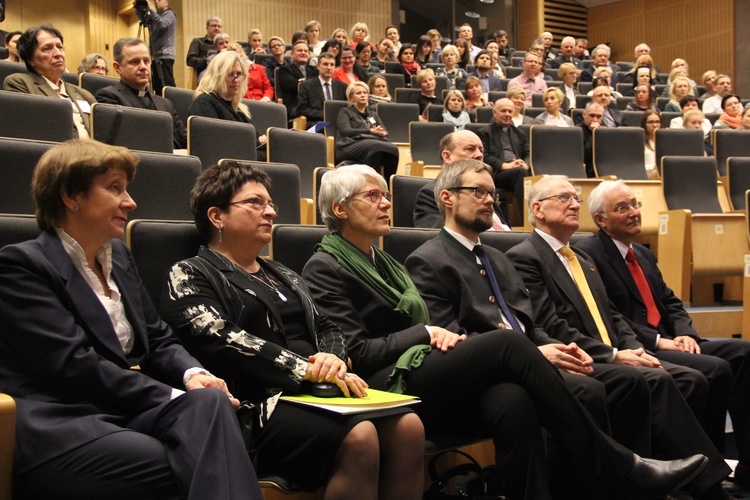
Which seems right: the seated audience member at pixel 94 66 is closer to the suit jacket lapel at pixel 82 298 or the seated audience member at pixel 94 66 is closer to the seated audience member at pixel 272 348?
the seated audience member at pixel 272 348

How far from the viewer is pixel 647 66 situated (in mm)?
5430

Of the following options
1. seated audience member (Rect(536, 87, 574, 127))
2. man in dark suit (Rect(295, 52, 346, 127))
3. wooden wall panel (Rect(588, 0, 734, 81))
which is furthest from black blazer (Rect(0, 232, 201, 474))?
wooden wall panel (Rect(588, 0, 734, 81))

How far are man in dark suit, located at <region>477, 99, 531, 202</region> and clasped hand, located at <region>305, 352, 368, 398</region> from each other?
2.23 meters

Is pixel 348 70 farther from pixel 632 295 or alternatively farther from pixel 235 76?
pixel 632 295

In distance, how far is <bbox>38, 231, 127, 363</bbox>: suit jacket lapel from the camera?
98 centimetres

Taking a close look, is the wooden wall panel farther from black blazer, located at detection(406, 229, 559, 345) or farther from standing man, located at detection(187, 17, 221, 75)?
black blazer, located at detection(406, 229, 559, 345)

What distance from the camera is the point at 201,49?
4.61 meters

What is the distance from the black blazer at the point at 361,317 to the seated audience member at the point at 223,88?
122 centimetres

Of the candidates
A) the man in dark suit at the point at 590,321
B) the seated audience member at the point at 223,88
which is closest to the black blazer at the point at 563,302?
the man in dark suit at the point at 590,321

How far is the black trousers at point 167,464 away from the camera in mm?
882

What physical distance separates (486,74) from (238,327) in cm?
422

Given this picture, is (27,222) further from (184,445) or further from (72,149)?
(184,445)

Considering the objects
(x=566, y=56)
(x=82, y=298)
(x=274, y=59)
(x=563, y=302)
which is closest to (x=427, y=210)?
(x=563, y=302)

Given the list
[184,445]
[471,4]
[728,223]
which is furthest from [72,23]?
[184,445]
